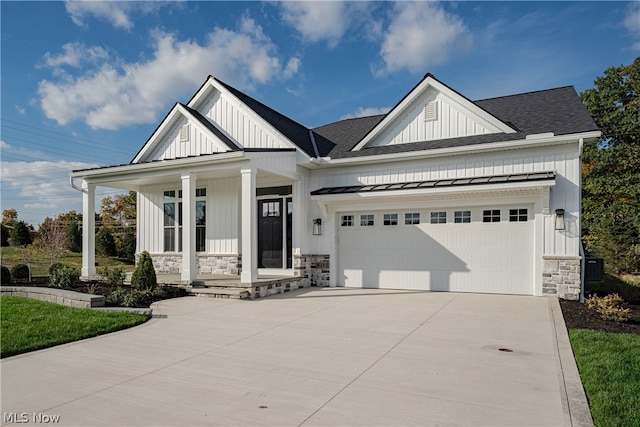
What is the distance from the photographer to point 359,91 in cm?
1622

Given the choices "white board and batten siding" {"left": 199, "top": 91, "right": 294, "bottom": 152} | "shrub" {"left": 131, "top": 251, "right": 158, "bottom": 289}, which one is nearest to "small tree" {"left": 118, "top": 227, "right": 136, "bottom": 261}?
"white board and batten siding" {"left": 199, "top": 91, "right": 294, "bottom": 152}

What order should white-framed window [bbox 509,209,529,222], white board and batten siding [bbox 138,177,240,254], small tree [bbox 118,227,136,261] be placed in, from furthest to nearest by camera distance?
small tree [bbox 118,227,136,261]
white board and batten siding [bbox 138,177,240,254]
white-framed window [bbox 509,209,529,222]

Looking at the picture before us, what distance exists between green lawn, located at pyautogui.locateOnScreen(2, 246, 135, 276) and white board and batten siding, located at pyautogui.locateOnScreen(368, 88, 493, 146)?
1449 cm

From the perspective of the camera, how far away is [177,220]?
14.7m

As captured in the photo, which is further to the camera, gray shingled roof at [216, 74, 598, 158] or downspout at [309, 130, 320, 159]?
downspout at [309, 130, 320, 159]

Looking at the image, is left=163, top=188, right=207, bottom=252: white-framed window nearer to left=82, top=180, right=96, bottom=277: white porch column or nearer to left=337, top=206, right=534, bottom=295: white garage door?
left=82, top=180, right=96, bottom=277: white porch column

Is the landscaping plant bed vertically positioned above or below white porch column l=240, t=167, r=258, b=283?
below

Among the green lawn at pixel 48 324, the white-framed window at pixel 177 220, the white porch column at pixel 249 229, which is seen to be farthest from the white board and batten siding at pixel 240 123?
the green lawn at pixel 48 324

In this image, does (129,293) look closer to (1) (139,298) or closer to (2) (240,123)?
(1) (139,298)

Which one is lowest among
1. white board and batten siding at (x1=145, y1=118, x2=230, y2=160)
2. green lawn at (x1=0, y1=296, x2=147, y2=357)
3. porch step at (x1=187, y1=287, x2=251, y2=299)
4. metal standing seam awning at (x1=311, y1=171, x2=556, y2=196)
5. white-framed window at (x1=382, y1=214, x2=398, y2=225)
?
porch step at (x1=187, y1=287, x2=251, y2=299)

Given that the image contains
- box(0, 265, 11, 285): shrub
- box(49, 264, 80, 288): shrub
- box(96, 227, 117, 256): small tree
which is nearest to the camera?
box(49, 264, 80, 288): shrub

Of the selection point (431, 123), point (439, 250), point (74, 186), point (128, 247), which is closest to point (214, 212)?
point (74, 186)

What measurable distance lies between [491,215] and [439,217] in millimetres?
1380

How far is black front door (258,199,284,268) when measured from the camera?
1340cm
